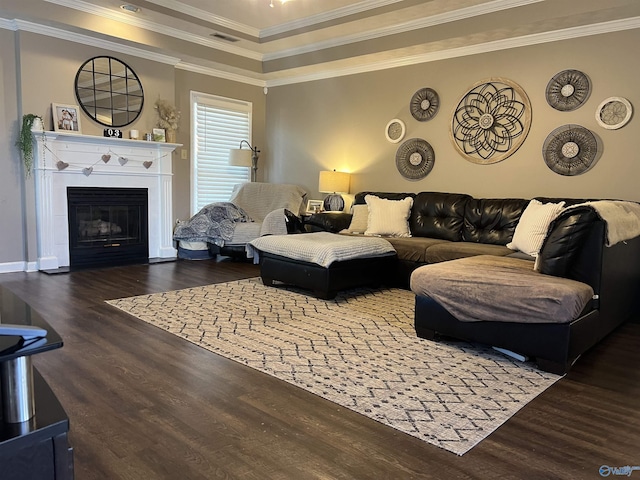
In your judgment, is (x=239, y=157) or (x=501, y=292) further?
(x=239, y=157)

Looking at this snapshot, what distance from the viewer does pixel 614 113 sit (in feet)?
13.7

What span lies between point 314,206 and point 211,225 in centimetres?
141

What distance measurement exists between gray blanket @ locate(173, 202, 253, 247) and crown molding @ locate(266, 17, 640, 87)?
2.24 m

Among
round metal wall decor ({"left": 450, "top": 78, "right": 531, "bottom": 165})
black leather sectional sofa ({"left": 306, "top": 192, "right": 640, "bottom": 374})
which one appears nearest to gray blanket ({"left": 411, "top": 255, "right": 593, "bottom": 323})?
black leather sectional sofa ({"left": 306, "top": 192, "right": 640, "bottom": 374})

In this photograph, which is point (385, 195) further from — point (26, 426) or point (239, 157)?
point (26, 426)

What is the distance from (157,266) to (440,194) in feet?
10.9

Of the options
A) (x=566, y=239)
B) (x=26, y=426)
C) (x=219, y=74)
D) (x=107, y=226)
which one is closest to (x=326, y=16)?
(x=219, y=74)

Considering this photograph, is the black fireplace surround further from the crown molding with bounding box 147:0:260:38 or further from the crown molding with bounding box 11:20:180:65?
the crown molding with bounding box 147:0:260:38

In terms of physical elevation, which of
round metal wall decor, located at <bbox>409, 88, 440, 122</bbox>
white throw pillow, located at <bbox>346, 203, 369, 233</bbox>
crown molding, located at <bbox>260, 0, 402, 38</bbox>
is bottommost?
white throw pillow, located at <bbox>346, 203, 369, 233</bbox>

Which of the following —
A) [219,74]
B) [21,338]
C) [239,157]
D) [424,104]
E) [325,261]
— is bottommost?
[325,261]

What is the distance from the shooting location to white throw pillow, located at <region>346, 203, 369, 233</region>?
5.25 metres

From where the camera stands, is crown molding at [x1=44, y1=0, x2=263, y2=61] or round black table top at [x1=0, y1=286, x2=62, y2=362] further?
crown molding at [x1=44, y1=0, x2=263, y2=61]

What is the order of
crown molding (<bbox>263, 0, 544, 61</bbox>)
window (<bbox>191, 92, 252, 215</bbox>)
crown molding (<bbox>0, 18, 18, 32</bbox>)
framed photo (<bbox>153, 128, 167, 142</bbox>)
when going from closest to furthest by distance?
crown molding (<bbox>263, 0, 544, 61</bbox>)
crown molding (<bbox>0, 18, 18, 32</bbox>)
framed photo (<bbox>153, 128, 167, 142</bbox>)
window (<bbox>191, 92, 252, 215</bbox>)

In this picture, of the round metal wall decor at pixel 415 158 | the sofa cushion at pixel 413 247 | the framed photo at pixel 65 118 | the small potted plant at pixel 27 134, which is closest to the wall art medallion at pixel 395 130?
the round metal wall decor at pixel 415 158
